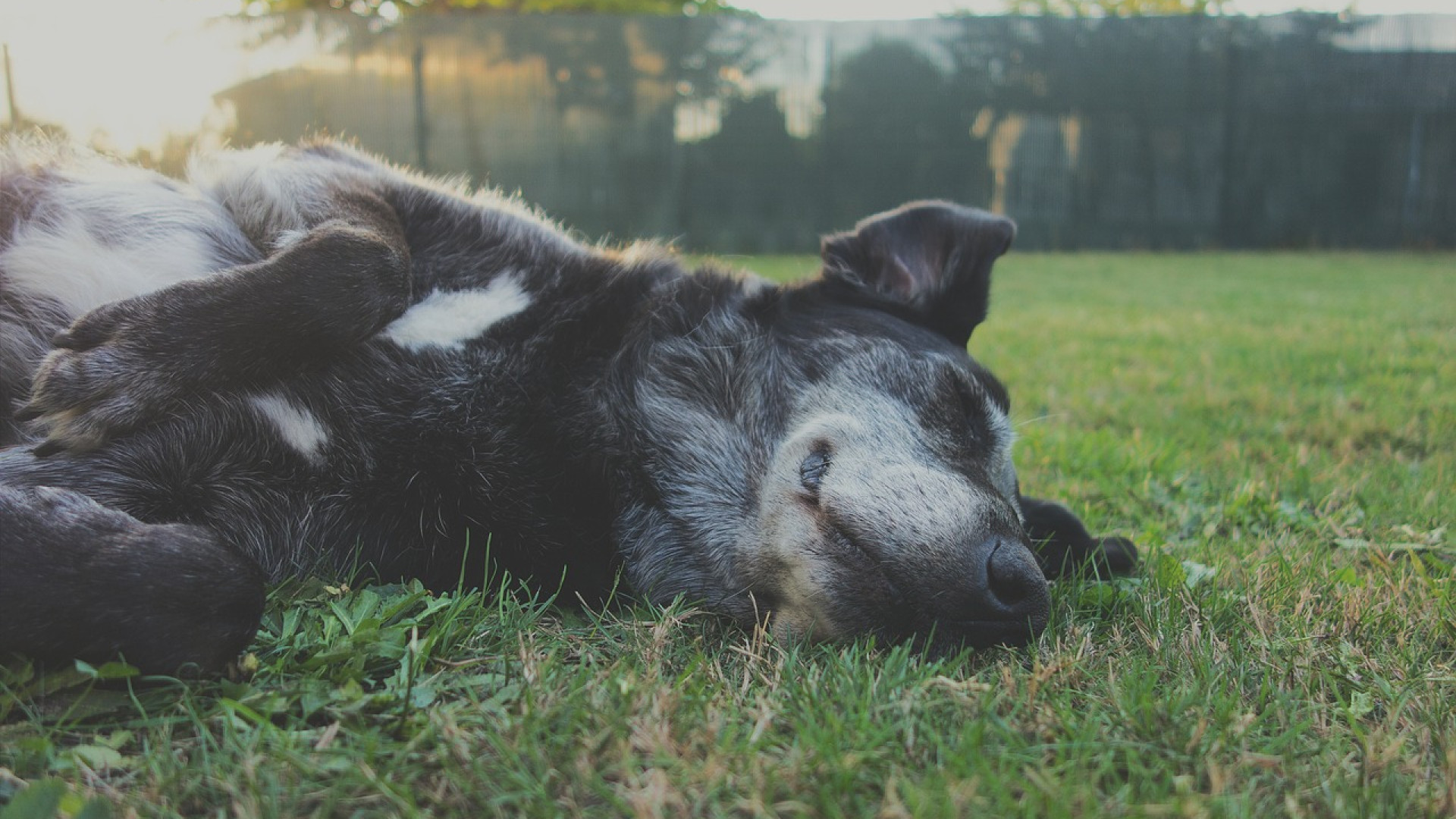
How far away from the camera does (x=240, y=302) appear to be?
7.84 ft

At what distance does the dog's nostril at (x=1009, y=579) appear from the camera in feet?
7.11

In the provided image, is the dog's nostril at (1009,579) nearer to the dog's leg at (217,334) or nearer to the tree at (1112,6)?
the dog's leg at (217,334)

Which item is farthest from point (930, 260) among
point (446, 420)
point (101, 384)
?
point (101, 384)

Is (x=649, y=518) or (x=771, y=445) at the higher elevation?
(x=771, y=445)

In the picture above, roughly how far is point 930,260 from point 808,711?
76.6 inches

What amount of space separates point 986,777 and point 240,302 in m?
1.98

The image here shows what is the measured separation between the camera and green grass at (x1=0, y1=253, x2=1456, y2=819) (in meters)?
1.47

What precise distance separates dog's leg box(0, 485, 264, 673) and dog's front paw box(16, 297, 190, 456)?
1.06 feet

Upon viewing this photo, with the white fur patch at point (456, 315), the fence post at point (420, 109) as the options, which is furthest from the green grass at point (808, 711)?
the fence post at point (420, 109)

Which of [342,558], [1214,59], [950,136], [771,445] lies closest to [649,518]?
[771,445]

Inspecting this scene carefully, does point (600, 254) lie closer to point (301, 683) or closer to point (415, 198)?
point (415, 198)

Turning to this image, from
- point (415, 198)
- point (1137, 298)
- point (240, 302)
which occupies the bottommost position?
point (1137, 298)

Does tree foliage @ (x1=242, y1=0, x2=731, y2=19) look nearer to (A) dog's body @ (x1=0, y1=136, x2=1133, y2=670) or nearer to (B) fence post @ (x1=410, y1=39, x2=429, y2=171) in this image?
(B) fence post @ (x1=410, y1=39, x2=429, y2=171)

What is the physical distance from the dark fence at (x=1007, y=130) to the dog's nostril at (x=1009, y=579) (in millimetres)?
15111
